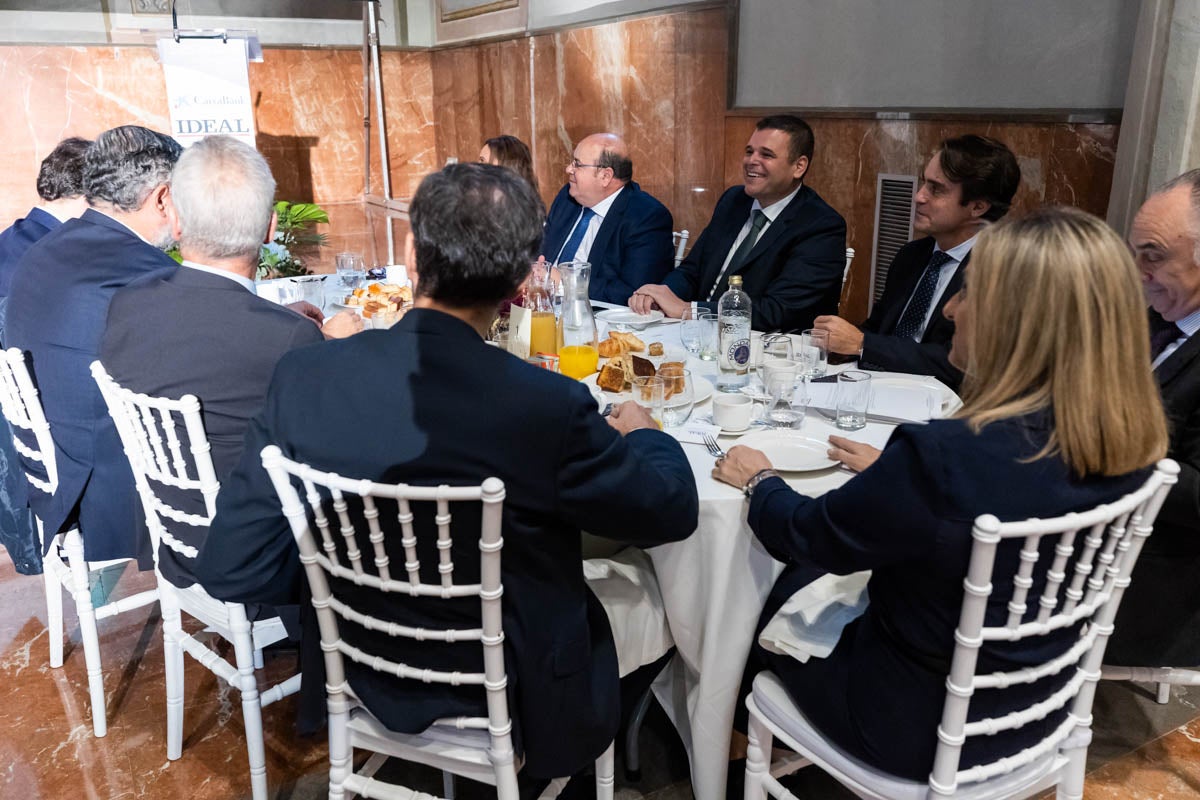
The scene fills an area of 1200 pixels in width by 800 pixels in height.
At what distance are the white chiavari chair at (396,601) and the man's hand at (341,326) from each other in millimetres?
1152

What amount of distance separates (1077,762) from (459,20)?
8800 mm

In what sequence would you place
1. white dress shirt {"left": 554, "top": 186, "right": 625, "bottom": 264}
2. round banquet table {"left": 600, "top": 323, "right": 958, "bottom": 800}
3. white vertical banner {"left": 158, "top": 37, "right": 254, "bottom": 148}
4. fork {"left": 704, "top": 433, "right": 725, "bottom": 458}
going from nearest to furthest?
round banquet table {"left": 600, "top": 323, "right": 958, "bottom": 800} < fork {"left": 704, "top": 433, "right": 725, "bottom": 458} < white dress shirt {"left": 554, "top": 186, "right": 625, "bottom": 264} < white vertical banner {"left": 158, "top": 37, "right": 254, "bottom": 148}

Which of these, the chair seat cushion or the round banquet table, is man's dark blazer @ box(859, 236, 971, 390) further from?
the chair seat cushion

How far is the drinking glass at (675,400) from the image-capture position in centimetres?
193

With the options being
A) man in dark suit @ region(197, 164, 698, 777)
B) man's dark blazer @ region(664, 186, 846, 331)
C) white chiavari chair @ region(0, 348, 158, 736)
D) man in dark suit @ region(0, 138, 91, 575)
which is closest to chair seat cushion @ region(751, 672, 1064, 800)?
man in dark suit @ region(197, 164, 698, 777)

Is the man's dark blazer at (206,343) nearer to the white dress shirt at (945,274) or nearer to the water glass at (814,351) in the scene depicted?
the water glass at (814,351)

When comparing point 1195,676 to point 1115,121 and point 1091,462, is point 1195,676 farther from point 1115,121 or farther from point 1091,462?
point 1115,121

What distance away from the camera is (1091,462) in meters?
1.24

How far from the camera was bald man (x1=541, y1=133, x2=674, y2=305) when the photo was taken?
3.89 m

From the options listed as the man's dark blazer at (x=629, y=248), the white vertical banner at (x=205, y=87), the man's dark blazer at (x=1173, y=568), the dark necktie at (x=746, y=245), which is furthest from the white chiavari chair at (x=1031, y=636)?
the white vertical banner at (x=205, y=87)

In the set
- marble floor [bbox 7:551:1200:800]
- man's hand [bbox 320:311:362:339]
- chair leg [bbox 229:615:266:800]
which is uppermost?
man's hand [bbox 320:311:362:339]

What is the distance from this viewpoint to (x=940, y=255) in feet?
9.13

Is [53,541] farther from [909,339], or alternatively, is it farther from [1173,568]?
[1173,568]

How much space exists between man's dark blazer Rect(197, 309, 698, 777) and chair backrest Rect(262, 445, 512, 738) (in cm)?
3
